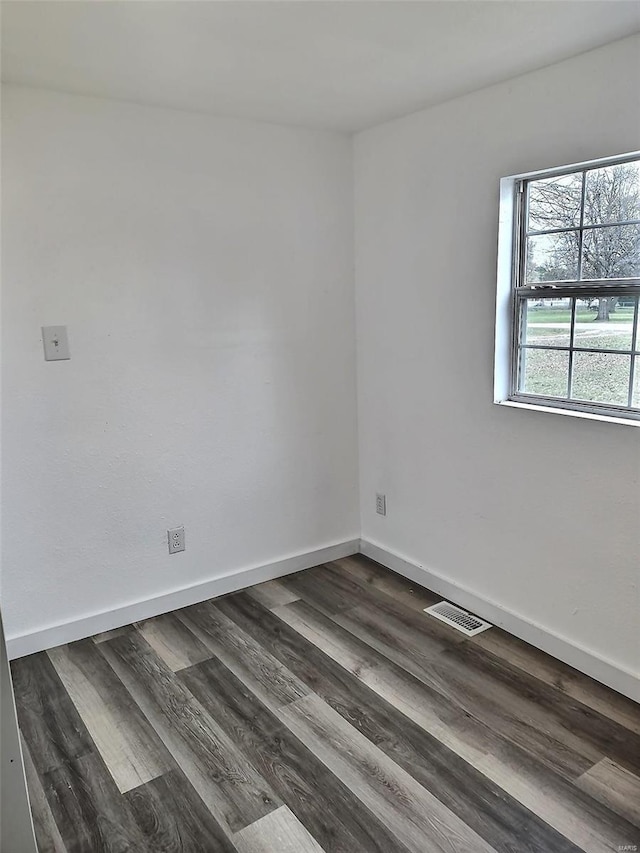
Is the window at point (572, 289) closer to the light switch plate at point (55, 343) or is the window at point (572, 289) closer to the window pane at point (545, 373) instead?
the window pane at point (545, 373)

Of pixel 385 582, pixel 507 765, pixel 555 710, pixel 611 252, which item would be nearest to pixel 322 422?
pixel 385 582

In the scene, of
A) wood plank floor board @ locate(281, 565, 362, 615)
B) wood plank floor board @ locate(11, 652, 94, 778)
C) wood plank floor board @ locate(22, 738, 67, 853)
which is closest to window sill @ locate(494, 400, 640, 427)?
wood plank floor board @ locate(281, 565, 362, 615)

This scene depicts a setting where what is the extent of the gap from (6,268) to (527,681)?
2543mm

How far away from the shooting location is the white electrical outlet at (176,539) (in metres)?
3.04

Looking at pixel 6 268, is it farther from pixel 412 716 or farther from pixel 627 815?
pixel 627 815

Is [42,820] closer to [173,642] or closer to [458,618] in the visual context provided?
[173,642]

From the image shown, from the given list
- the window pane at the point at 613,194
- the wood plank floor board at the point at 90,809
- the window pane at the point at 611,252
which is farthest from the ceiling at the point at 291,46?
the wood plank floor board at the point at 90,809

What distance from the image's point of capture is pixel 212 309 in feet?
9.85

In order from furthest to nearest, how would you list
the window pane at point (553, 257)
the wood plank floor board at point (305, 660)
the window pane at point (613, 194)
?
the window pane at point (553, 257) → the wood plank floor board at point (305, 660) → the window pane at point (613, 194)

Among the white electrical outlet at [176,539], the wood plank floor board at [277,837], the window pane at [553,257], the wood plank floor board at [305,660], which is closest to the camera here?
the wood plank floor board at [277,837]

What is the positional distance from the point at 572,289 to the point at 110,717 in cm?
231

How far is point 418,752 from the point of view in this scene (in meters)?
2.12

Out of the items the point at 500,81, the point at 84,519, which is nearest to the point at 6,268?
the point at 84,519

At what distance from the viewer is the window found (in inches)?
89.7
